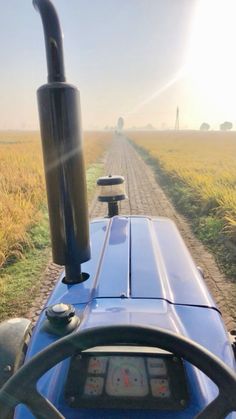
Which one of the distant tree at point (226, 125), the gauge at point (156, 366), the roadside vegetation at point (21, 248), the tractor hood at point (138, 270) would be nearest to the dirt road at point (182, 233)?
the roadside vegetation at point (21, 248)

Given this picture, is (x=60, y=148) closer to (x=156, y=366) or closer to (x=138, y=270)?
(x=156, y=366)

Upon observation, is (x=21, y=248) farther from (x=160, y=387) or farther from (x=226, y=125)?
Result: (x=226, y=125)

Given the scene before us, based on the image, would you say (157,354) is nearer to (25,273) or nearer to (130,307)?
(130,307)

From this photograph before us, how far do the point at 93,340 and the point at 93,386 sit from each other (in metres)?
0.35

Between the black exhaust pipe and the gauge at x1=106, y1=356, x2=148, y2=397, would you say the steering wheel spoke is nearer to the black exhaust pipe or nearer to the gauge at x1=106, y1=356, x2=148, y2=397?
the gauge at x1=106, y1=356, x2=148, y2=397

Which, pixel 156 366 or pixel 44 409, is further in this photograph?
pixel 156 366

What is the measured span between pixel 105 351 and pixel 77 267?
1.12 feet

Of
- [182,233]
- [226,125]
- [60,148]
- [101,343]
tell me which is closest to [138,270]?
[60,148]

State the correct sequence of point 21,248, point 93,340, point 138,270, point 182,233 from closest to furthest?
point 93,340 < point 138,270 < point 21,248 < point 182,233

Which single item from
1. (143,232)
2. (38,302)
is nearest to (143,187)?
(38,302)

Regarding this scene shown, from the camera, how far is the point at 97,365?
1049mm

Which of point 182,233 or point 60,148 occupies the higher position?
point 60,148

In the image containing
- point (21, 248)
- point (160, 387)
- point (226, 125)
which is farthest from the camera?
point (226, 125)

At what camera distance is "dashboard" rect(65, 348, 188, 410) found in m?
0.98
